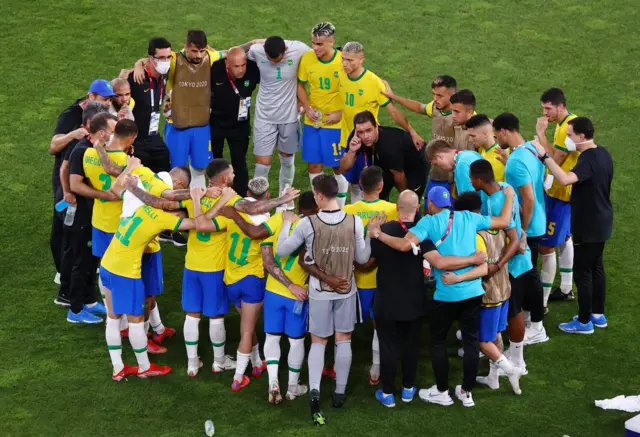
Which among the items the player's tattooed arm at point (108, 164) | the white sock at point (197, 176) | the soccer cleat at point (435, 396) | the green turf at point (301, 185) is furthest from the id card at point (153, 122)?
the soccer cleat at point (435, 396)

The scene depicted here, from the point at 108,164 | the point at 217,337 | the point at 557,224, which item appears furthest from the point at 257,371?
the point at 557,224

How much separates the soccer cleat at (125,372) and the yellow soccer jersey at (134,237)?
2.76 feet

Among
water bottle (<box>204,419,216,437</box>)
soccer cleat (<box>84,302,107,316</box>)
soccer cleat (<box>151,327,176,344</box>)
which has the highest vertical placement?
soccer cleat (<box>84,302,107,316</box>)

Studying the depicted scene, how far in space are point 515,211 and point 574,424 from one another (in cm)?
173

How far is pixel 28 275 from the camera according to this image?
33.4ft

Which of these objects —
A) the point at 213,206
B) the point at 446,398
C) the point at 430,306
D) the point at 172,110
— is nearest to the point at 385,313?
the point at 430,306

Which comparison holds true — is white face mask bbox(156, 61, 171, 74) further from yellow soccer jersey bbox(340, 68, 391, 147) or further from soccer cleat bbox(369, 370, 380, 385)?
soccer cleat bbox(369, 370, 380, 385)

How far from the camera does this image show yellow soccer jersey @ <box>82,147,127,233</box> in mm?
8539

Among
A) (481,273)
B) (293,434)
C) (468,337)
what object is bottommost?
(293,434)

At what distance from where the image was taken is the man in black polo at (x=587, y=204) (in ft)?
28.6

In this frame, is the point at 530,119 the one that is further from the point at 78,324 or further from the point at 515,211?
the point at 78,324

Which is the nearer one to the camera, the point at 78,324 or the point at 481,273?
the point at 481,273

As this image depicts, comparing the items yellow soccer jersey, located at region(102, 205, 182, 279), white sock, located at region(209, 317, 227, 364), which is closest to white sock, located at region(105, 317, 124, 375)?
yellow soccer jersey, located at region(102, 205, 182, 279)

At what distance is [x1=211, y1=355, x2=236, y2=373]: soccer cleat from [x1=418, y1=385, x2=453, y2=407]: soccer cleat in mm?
1644
